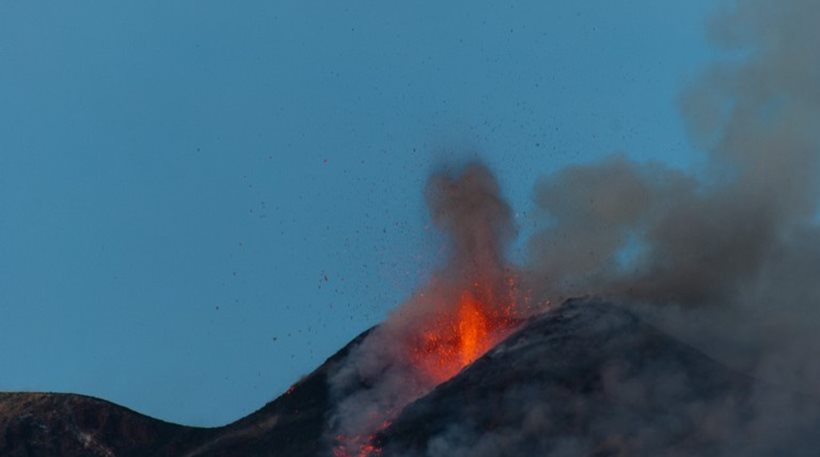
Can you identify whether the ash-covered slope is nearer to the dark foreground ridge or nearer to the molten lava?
the dark foreground ridge

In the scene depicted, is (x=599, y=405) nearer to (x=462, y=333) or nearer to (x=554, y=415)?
(x=554, y=415)

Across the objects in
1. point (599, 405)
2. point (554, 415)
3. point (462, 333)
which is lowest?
point (599, 405)

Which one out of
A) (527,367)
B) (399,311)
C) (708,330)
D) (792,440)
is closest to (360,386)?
(399,311)

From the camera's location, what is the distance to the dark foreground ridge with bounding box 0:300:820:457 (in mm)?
89875

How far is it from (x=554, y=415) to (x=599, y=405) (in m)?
3.64

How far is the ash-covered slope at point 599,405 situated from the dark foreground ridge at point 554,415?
0.09 meters

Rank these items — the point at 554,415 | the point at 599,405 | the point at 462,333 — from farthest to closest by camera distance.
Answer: the point at 462,333
the point at 599,405
the point at 554,415

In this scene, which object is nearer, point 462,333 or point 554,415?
point 554,415

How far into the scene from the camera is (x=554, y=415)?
94.8m

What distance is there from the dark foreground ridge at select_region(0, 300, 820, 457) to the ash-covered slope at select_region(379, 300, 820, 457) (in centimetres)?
9

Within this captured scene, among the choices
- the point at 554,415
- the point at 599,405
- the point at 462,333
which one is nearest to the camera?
the point at 554,415

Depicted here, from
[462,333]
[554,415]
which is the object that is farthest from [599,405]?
[462,333]

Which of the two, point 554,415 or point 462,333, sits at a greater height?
point 462,333

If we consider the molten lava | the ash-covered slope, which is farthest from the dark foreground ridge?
the molten lava
